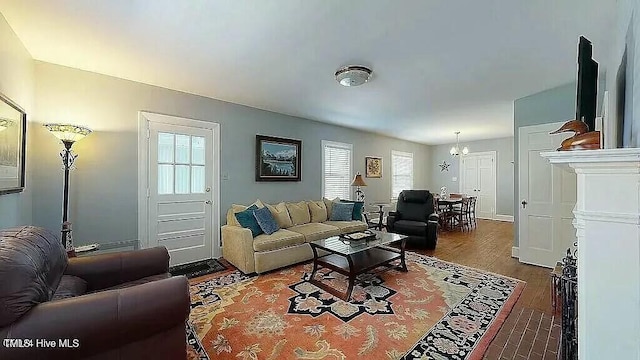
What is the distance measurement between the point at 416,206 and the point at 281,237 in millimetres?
2838

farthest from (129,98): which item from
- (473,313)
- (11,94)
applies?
(473,313)

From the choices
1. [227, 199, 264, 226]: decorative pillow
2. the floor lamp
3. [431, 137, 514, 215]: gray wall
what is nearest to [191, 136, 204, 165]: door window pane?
[227, 199, 264, 226]: decorative pillow

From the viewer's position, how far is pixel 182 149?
12.5ft

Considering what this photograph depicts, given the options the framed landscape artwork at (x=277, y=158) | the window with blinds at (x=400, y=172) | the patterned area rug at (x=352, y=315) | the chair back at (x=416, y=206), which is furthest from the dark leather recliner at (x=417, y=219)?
the window with blinds at (x=400, y=172)

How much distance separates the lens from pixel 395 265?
362 cm

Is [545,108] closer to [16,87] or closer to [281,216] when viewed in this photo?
[281,216]

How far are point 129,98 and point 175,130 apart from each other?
2.06 feet

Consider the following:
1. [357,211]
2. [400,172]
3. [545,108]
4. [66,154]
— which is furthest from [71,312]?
[400,172]

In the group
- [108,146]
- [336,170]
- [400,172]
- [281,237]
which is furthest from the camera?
[400,172]

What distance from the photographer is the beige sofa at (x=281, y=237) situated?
337 centimetres

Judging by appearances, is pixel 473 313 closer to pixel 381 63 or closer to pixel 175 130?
pixel 381 63

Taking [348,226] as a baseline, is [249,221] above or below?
above

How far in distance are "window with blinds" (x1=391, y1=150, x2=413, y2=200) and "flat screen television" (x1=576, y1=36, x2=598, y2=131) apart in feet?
20.1

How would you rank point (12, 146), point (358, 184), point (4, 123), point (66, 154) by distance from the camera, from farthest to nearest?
point (358, 184)
point (66, 154)
point (12, 146)
point (4, 123)
